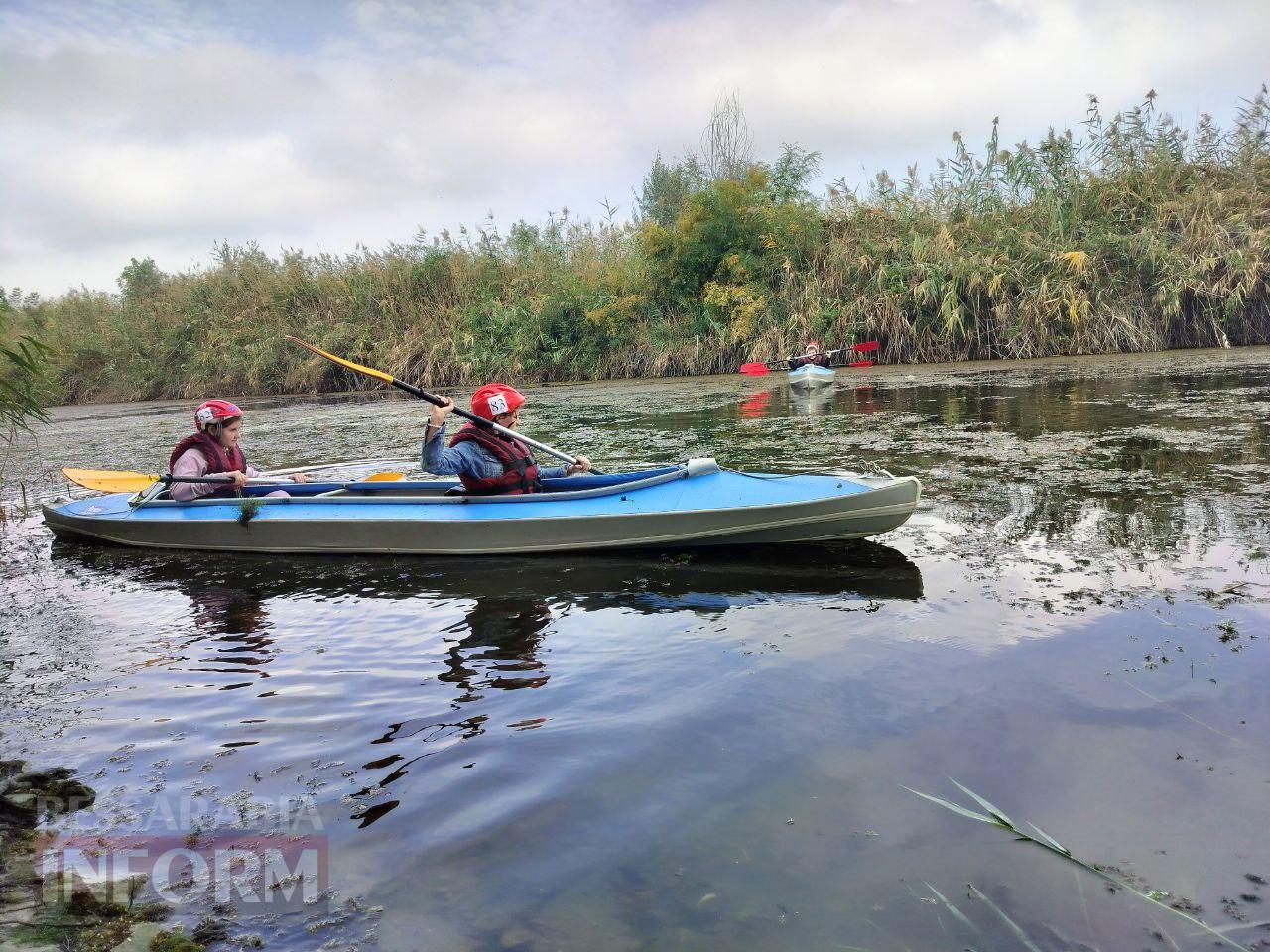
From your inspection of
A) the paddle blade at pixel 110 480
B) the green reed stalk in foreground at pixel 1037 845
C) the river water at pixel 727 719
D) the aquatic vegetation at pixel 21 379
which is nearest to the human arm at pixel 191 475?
the river water at pixel 727 719

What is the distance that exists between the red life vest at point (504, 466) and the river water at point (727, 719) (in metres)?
0.52

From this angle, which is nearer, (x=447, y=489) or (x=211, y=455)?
(x=447, y=489)

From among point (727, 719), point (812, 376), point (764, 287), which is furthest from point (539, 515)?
point (764, 287)

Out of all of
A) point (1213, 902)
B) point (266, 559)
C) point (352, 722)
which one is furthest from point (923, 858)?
point (266, 559)

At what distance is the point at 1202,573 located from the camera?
3.83 meters

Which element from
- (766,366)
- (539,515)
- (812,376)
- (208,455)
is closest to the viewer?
(539,515)

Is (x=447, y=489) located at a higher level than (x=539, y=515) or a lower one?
higher

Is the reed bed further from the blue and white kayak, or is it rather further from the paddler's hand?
the paddler's hand

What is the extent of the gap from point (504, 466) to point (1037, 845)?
402 centimetres

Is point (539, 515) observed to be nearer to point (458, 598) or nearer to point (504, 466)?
point (504, 466)

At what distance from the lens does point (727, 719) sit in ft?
9.62

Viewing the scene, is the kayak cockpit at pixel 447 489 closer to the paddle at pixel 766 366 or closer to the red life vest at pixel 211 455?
the red life vest at pixel 211 455

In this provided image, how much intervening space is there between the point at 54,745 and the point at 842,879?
2.67 meters

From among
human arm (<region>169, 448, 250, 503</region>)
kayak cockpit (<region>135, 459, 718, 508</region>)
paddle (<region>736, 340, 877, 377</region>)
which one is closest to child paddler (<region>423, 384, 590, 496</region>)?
kayak cockpit (<region>135, 459, 718, 508</region>)
